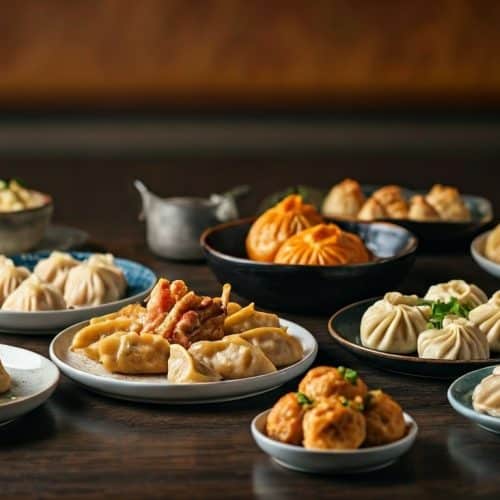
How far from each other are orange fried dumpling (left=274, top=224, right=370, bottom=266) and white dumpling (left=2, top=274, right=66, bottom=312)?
42 cm

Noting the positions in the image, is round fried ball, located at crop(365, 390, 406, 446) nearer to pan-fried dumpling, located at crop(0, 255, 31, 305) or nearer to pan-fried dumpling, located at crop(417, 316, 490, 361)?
pan-fried dumpling, located at crop(417, 316, 490, 361)

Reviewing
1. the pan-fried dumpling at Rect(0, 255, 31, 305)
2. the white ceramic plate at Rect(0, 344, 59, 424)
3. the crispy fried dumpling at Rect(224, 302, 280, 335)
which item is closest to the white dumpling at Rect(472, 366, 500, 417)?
the crispy fried dumpling at Rect(224, 302, 280, 335)

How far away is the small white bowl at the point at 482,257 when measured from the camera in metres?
2.42

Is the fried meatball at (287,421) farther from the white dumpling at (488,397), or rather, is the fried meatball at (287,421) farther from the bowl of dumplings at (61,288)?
the bowl of dumplings at (61,288)

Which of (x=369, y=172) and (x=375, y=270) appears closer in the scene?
(x=375, y=270)

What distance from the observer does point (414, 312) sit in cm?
192

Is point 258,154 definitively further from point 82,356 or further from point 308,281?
point 82,356

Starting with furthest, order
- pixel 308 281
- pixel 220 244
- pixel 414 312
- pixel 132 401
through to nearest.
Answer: pixel 220 244 → pixel 308 281 → pixel 414 312 → pixel 132 401

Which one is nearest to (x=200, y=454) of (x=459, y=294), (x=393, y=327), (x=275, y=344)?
(x=275, y=344)

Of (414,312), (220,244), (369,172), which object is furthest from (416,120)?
(414,312)

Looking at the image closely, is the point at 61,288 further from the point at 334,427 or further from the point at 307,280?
the point at 334,427

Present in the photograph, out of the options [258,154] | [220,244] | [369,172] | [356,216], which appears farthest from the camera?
[258,154]

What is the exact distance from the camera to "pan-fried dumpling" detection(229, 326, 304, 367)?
1795 mm

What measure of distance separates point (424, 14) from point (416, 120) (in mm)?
474
